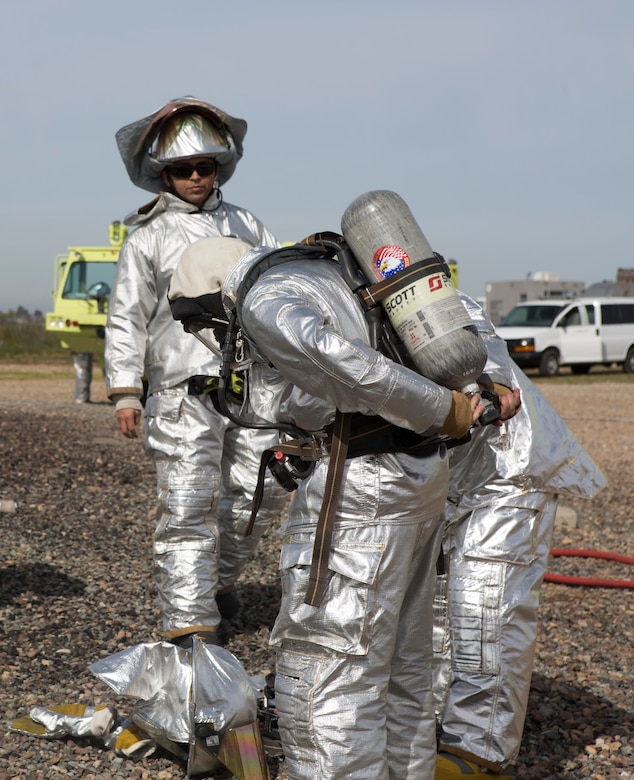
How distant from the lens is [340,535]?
93.6 inches

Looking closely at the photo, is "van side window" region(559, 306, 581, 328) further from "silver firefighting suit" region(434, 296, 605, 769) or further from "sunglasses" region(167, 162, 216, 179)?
"silver firefighting suit" region(434, 296, 605, 769)

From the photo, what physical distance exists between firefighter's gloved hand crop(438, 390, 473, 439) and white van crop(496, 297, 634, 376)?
1866 centimetres

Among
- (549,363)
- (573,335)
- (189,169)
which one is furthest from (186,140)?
(573,335)

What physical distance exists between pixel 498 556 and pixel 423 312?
39.3 inches

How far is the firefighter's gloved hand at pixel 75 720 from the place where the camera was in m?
3.21

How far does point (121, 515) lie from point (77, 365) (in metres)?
7.89

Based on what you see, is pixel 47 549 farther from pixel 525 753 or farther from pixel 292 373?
pixel 292 373

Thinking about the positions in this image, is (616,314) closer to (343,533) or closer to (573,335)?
(573,335)

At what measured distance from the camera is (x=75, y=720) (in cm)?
324

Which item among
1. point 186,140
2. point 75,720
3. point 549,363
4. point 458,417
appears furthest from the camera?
point 549,363

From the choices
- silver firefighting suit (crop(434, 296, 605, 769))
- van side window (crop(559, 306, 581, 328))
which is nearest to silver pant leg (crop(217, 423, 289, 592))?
silver firefighting suit (crop(434, 296, 605, 769))

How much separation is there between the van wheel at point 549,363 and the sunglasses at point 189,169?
58.0 ft

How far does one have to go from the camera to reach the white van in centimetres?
2116

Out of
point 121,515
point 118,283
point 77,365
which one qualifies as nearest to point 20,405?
point 77,365
